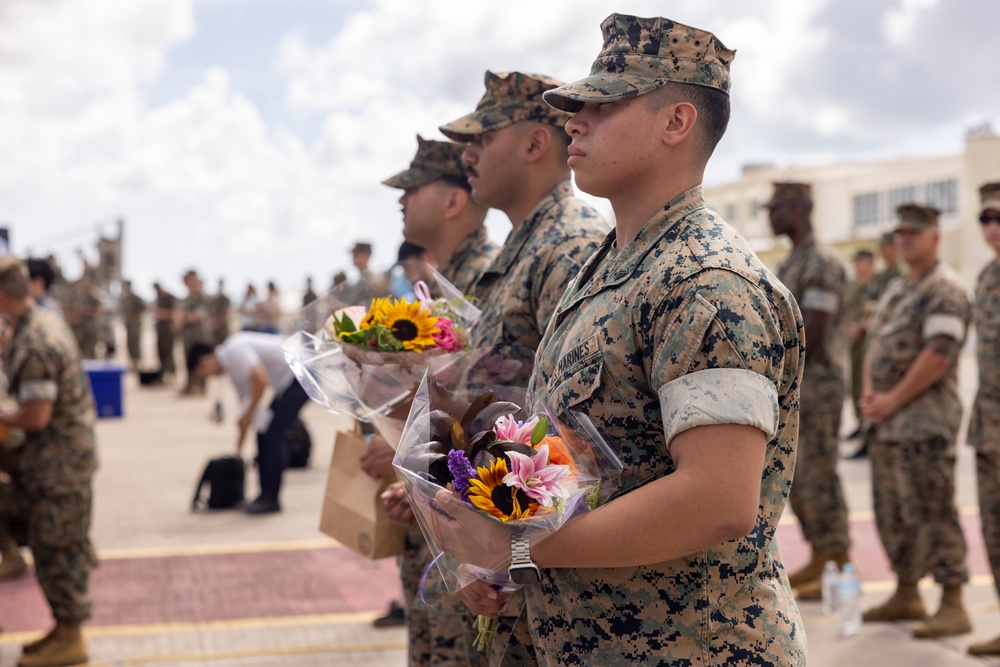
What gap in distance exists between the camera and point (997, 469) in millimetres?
5289

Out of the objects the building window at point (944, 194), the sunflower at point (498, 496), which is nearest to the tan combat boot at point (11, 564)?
the sunflower at point (498, 496)

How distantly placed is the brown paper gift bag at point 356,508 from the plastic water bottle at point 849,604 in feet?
9.72

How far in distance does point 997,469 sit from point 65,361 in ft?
15.8

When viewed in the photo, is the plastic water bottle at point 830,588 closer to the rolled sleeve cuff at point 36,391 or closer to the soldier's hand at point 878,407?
the soldier's hand at point 878,407

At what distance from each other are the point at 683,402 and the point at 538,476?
0.98 ft

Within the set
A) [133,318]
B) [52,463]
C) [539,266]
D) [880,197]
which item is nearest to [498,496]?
[539,266]

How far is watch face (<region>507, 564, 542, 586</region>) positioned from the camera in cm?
189

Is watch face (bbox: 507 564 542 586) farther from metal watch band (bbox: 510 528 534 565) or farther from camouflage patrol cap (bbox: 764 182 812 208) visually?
camouflage patrol cap (bbox: 764 182 812 208)

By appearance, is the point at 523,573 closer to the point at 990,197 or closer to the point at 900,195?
the point at 990,197

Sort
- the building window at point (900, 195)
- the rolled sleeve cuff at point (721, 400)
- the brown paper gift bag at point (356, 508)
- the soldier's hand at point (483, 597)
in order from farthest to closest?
the building window at point (900, 195) → the brown paper gift bag at point (356, 508) → the soldier's hand at point (483, 597) → the rolled sleeve cuff at point (721, 400)

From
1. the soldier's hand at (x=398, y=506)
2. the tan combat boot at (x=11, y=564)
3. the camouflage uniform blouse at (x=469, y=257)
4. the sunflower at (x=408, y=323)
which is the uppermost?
the camouflage uniform blouse at (x=469, y=257)

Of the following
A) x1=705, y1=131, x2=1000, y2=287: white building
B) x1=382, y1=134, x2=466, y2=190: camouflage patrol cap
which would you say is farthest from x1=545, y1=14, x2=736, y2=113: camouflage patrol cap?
x1=705, y1=131, x2=1000, y2=287: white building

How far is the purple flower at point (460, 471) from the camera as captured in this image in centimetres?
193

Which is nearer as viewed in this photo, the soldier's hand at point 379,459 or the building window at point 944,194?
the soldier's hand at point 379,459
